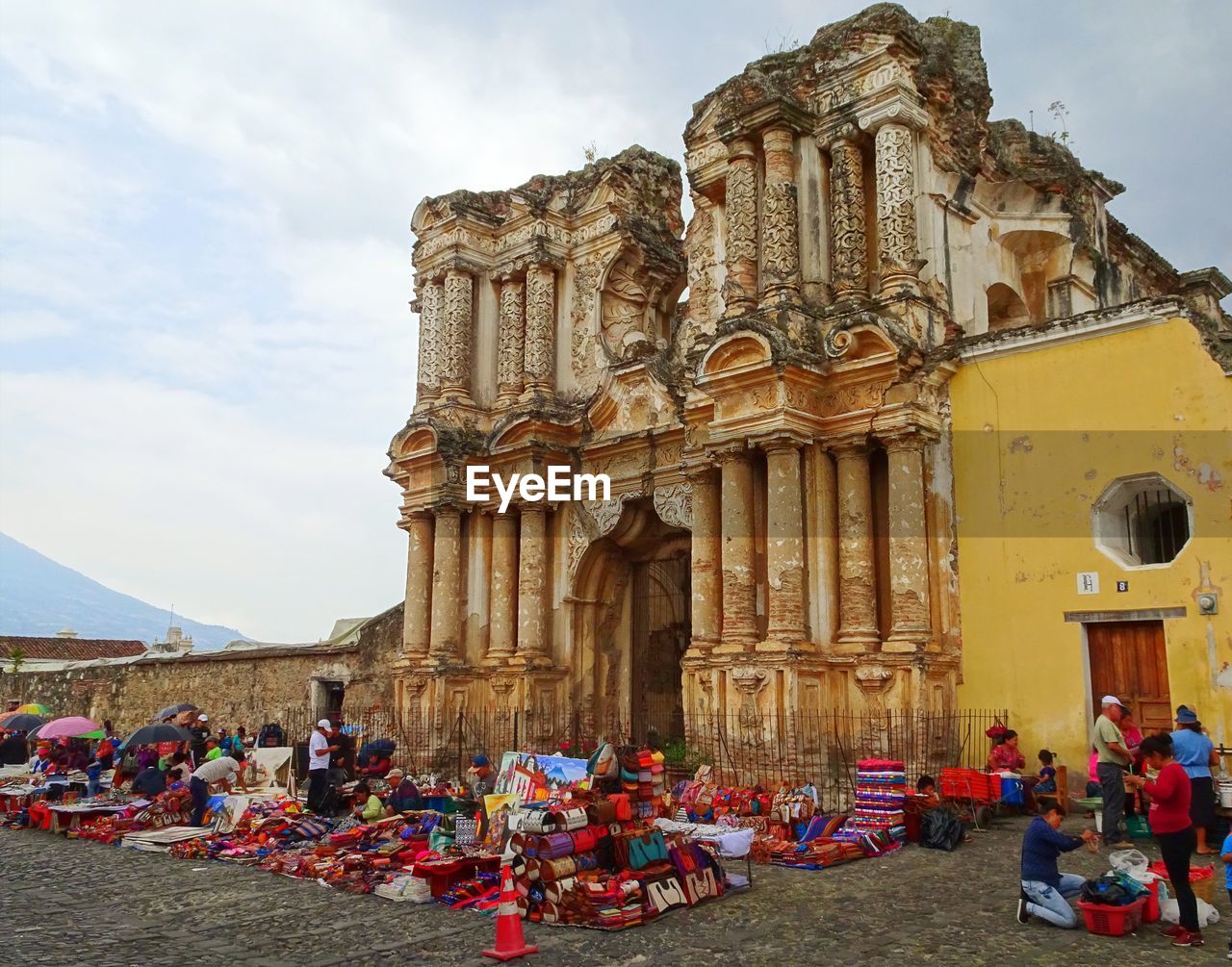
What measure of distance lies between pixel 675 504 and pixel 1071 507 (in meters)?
5.76

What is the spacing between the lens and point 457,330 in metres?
18.8

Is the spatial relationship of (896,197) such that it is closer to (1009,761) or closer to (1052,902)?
(1009,761)

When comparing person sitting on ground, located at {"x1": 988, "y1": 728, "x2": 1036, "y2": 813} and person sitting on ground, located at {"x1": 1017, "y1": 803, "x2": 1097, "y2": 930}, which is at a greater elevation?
person sitting on ground, located at {"x1": 988, "y1": 728, "x2": 1036, "y2": 813}

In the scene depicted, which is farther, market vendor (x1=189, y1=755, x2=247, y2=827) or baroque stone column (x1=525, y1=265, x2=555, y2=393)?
baroque stone column (x1=525, y1=265, x2=555, y2=393)

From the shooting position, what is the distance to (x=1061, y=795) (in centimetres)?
1099

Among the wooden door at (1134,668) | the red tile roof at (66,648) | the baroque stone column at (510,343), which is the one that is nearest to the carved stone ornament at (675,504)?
the baroque stone column at (510,343)

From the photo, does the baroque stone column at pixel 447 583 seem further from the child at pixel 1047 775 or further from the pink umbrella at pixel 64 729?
the child at pixel 1047 775

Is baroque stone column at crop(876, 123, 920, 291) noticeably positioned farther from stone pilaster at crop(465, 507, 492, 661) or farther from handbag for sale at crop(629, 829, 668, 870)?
stone pilaster at crop(465, 507, 492, 661)

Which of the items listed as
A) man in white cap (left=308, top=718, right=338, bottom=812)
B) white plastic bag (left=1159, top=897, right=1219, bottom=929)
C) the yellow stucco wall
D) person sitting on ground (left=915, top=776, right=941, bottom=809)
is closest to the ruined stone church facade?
the yellow stucco wall

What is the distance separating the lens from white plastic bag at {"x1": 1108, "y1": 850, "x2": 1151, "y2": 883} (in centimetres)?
733

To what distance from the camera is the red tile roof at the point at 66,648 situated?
3550cm

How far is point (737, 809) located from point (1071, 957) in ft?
17.1

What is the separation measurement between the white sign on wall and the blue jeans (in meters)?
4.93

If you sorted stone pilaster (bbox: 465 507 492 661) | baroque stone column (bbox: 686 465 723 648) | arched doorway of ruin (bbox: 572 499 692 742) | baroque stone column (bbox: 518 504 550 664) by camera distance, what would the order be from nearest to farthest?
baroque stone column (bbox: 686 465 723 648) < baroque stone column (bbox: 518 504 550 664) < arched doorway of ruin (bbox: 572 499 692 742) < stone pilaster (bbox: 465 507 492 661)
